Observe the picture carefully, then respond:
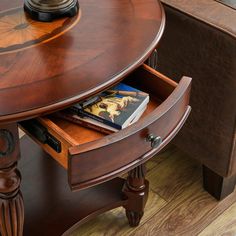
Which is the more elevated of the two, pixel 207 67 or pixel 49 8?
pixel 49 8

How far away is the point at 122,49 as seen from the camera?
0.90 m

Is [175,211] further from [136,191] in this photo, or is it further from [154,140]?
[154,140]

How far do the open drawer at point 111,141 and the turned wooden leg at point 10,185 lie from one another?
4 centimetres

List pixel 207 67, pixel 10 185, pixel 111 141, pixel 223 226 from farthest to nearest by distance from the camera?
pixel 223 226 < pixel 207 67 < pixel 10 185 < pixel 111 141

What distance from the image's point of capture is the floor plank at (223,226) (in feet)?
4.01

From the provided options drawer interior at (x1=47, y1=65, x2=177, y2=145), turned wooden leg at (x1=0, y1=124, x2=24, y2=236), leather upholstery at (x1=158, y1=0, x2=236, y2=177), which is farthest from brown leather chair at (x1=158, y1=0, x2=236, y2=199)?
turned wooden leg at (x1=0, y1=124, x2=24, y2=236)

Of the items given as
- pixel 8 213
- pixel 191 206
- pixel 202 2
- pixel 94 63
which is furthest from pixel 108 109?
pixel 191 206

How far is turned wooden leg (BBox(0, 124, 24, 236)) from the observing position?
80cm

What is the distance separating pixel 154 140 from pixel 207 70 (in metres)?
0.35

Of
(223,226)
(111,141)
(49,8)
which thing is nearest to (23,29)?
(49,8)

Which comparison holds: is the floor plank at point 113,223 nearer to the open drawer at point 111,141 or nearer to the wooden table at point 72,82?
the wooden table at point 72,82

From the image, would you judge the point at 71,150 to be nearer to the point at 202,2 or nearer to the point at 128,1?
the point at 128,1

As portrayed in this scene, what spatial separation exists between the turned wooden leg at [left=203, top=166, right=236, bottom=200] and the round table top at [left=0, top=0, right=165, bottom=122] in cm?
47

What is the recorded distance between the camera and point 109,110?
2.79 feet
